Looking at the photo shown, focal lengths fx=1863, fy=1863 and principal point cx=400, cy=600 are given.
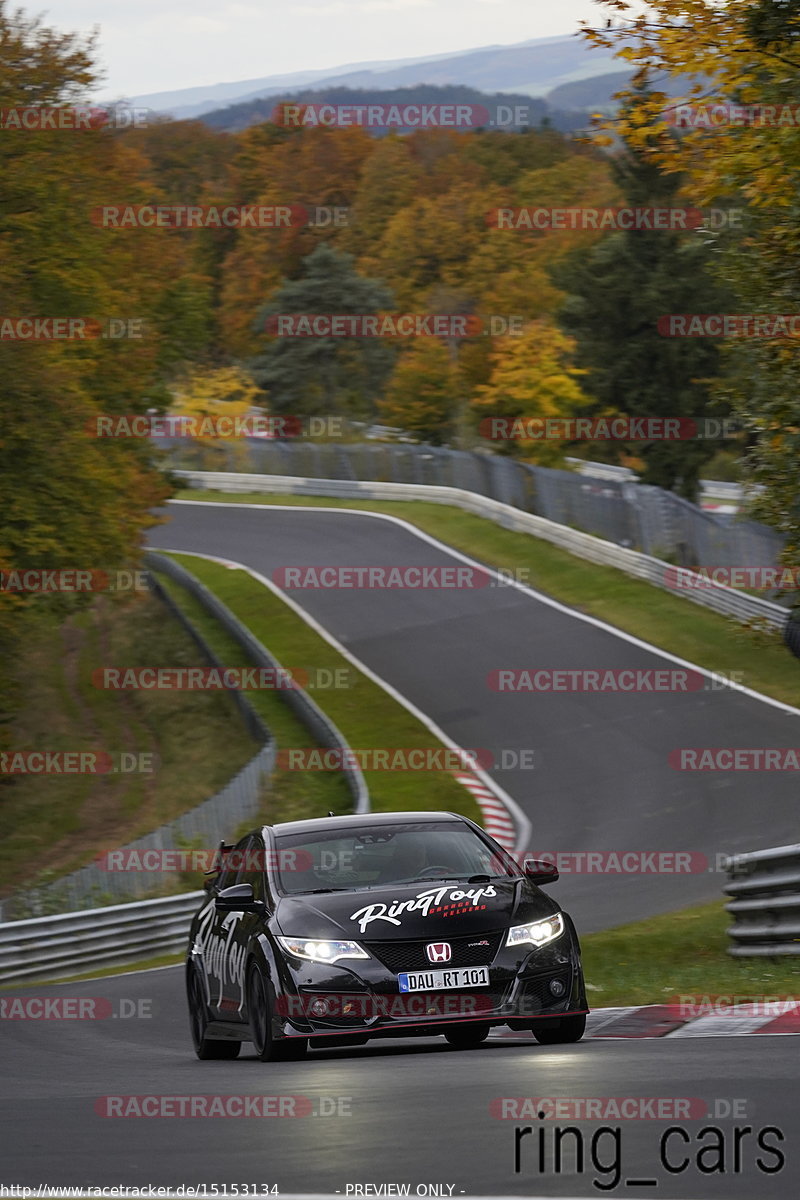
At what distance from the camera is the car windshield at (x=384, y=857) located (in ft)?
34.6

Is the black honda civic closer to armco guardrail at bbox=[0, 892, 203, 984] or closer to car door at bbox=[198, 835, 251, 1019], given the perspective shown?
car door at bbox=[198, 835, 251, 1019]

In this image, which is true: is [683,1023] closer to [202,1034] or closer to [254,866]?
[254,866]

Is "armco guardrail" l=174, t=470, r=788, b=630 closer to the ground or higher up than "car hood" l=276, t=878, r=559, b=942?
closer to the ground

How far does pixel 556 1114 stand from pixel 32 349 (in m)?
25.4

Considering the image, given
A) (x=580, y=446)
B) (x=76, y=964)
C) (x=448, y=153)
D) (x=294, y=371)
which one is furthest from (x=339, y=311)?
(x=76, y=964)

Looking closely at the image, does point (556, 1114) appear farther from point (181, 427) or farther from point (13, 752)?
point (181, 427)

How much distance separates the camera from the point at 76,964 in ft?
68.2

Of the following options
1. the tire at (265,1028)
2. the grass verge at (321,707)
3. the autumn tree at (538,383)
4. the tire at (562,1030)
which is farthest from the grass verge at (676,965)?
the autumn tree at (538,383)

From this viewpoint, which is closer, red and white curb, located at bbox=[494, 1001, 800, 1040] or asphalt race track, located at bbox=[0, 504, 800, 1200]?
asphalt race track, located at bbox=[0, 504, 800, 1200]

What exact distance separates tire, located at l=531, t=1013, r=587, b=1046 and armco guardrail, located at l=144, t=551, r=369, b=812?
14726 mm

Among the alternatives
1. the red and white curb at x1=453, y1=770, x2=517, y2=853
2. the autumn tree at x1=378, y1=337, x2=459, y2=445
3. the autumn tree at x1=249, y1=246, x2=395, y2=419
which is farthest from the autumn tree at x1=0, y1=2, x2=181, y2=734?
the autumn tree at x1=249, y1=246, x2=395, y2=419

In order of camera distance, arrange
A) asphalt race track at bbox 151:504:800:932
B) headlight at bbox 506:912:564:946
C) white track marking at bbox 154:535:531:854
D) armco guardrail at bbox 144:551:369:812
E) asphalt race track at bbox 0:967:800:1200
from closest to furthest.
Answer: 1. asphalt race track at bbox 0:967:800:1200
2. headlight at bbox 506:912:564:946
3. asphalt race track at bbox 151:504:800:932
4. white track marking at bbox 154:535:531:854
5. armco guardrail at bbox 144:551:369:812

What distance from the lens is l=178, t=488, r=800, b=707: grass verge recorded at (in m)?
35.0

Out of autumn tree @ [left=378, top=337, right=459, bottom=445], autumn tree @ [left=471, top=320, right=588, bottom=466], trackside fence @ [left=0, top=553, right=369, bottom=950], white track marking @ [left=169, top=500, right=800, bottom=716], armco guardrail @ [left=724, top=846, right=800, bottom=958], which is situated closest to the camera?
armco guardrail @ [left=724, top=846, right=800, bottom=958]
